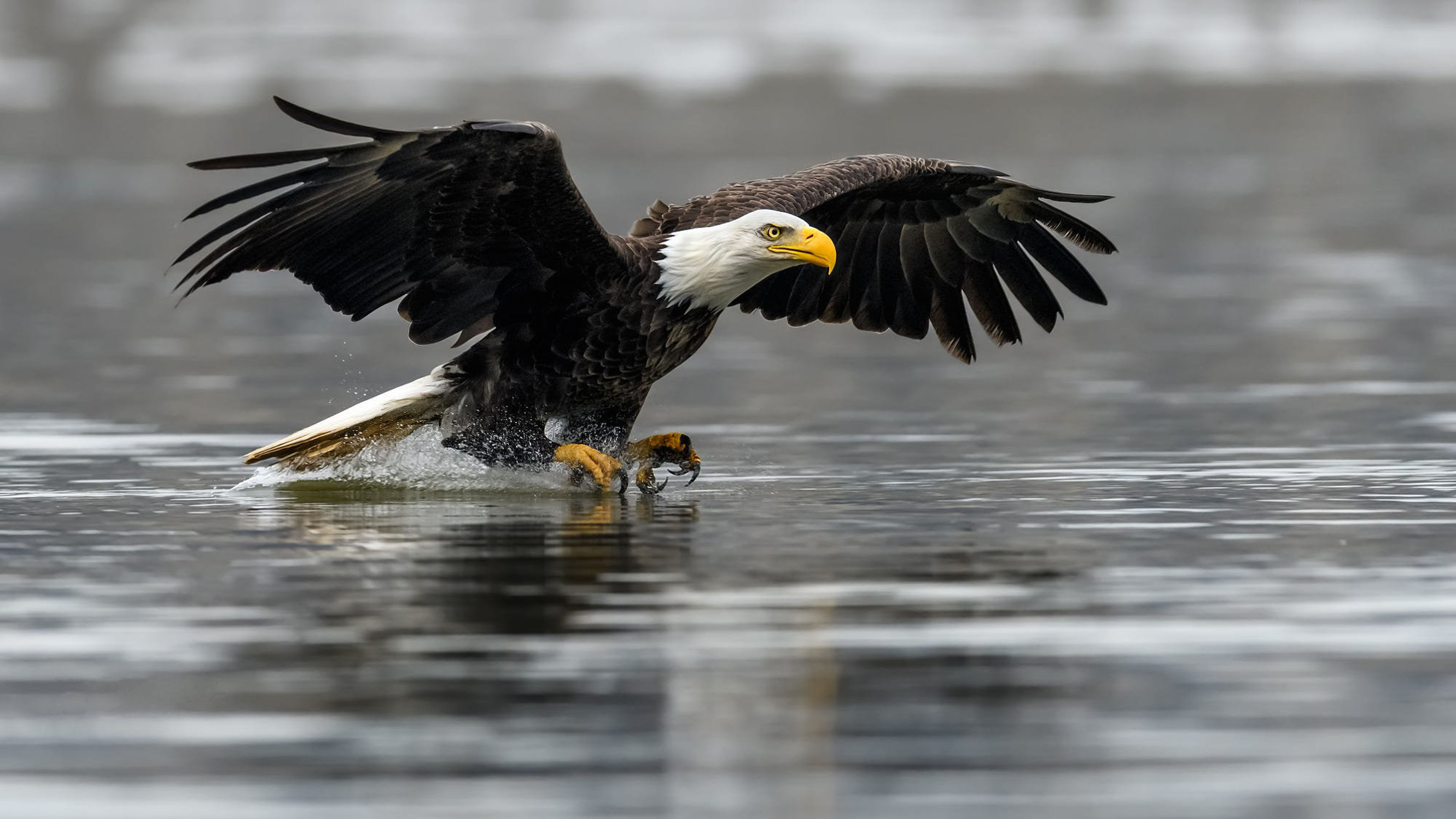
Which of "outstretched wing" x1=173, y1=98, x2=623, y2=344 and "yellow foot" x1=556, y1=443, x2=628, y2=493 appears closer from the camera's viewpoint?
"outstretched wing" x1=173, y1=98, x2=623, y2=344

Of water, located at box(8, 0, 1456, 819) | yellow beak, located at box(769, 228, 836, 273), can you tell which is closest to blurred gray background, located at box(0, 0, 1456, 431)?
water, located at box(8, 0, 1456, 819)

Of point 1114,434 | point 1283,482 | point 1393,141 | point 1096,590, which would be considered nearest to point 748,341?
point 1114,434

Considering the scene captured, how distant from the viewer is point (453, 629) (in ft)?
21.8

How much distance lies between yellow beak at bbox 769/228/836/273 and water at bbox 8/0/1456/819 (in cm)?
82

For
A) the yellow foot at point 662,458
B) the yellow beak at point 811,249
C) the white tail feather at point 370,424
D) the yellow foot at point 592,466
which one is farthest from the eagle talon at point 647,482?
the yellow beak at point 811,249

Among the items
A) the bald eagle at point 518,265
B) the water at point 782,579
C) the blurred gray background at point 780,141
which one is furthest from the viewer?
the blurred gray background at point 780,141

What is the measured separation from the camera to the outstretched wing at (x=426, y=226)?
9.14 metres

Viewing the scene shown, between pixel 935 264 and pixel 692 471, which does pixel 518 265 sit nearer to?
pixel 692 471

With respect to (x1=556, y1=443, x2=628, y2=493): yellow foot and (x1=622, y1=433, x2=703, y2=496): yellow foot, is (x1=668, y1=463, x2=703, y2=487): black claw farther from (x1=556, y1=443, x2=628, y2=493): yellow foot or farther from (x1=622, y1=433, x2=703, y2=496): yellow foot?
(x1=556, y1=443, x2=628, y2=493): yellow foot

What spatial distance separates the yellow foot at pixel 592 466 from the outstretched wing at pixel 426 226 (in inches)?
21.9

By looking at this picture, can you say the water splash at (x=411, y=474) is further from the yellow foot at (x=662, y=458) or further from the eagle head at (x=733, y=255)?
the eagle head at (x=733, y=255)

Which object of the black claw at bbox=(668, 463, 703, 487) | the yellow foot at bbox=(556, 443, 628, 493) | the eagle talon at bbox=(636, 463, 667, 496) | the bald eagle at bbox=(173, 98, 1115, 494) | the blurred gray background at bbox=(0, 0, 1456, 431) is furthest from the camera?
the blurred gray background at bbox=(0, 0, 1456, 431)

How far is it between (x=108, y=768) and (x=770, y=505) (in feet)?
13.8

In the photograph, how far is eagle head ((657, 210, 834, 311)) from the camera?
392 inches
